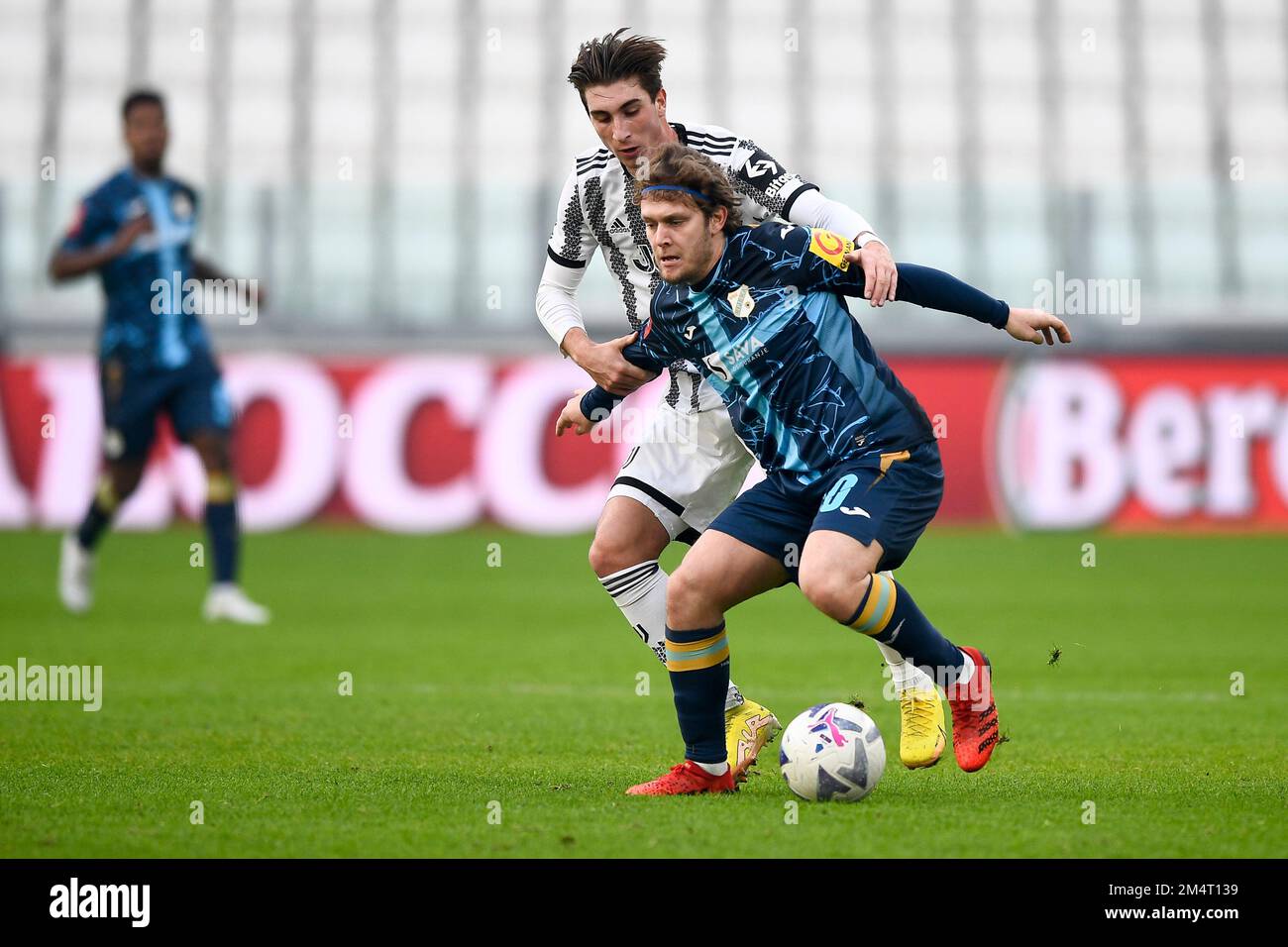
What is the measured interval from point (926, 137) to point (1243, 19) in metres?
5.51

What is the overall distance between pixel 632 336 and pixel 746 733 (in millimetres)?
1342

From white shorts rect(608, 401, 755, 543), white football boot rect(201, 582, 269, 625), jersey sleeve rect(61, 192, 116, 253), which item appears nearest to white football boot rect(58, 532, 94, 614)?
white football boot rect(201, 582, 269, 625)

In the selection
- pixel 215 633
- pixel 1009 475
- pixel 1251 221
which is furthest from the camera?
pixel 1251 221

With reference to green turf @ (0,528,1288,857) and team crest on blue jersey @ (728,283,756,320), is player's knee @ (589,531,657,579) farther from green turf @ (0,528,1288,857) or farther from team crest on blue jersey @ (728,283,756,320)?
team crest on blue jersey @ (728,283,756,320)

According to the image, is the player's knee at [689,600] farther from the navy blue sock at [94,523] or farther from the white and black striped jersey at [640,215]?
the navy blue sock at [94,523]

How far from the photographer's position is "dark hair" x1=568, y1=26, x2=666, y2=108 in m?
5.31

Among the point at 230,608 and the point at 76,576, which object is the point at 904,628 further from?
the point at 76,576

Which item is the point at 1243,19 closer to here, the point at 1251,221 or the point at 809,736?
the point at 1251,221

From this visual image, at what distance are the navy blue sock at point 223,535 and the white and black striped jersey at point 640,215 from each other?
15.5ft

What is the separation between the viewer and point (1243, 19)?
2619cm

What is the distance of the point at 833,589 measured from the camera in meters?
4.72

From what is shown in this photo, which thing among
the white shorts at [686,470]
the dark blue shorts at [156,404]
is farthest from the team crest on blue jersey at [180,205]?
the white shorts at [686,470]

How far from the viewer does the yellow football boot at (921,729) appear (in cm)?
511
